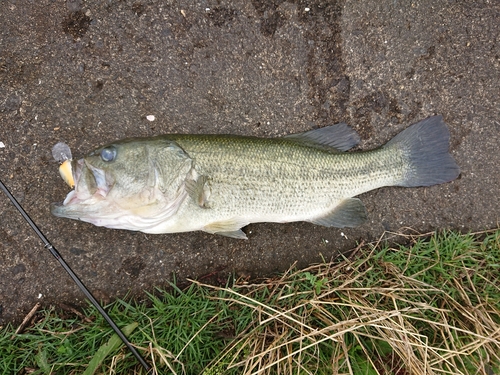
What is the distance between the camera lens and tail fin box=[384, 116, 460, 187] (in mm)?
3115

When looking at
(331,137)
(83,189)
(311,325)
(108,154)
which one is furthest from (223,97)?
(311,325)

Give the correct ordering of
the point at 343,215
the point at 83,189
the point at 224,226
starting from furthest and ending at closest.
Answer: the point at 343,215 → the point at 224,226 → the point at 83,189

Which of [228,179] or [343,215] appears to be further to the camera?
[343,215]

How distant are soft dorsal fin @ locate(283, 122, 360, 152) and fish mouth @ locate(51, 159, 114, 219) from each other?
150 centimetres

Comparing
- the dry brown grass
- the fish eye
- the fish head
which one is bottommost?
the dry brown grass

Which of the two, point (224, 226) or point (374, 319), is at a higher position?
point (224, 226)

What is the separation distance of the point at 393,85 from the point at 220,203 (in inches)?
80.1

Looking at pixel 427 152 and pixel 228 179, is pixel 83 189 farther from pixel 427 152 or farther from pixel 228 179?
pixel 427 152

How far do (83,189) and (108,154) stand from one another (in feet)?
0.97

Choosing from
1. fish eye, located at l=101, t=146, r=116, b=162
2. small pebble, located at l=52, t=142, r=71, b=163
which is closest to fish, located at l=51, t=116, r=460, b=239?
fish eye, located at l=101, t=146, r=116, b=162

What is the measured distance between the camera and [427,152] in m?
3.14

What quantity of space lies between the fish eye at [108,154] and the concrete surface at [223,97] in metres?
0.58

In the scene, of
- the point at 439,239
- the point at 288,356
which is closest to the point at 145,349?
the point at 288,356

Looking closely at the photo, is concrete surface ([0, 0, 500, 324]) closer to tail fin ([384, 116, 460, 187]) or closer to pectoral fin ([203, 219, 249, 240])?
tail fin ([384, 116, 460, 187])
